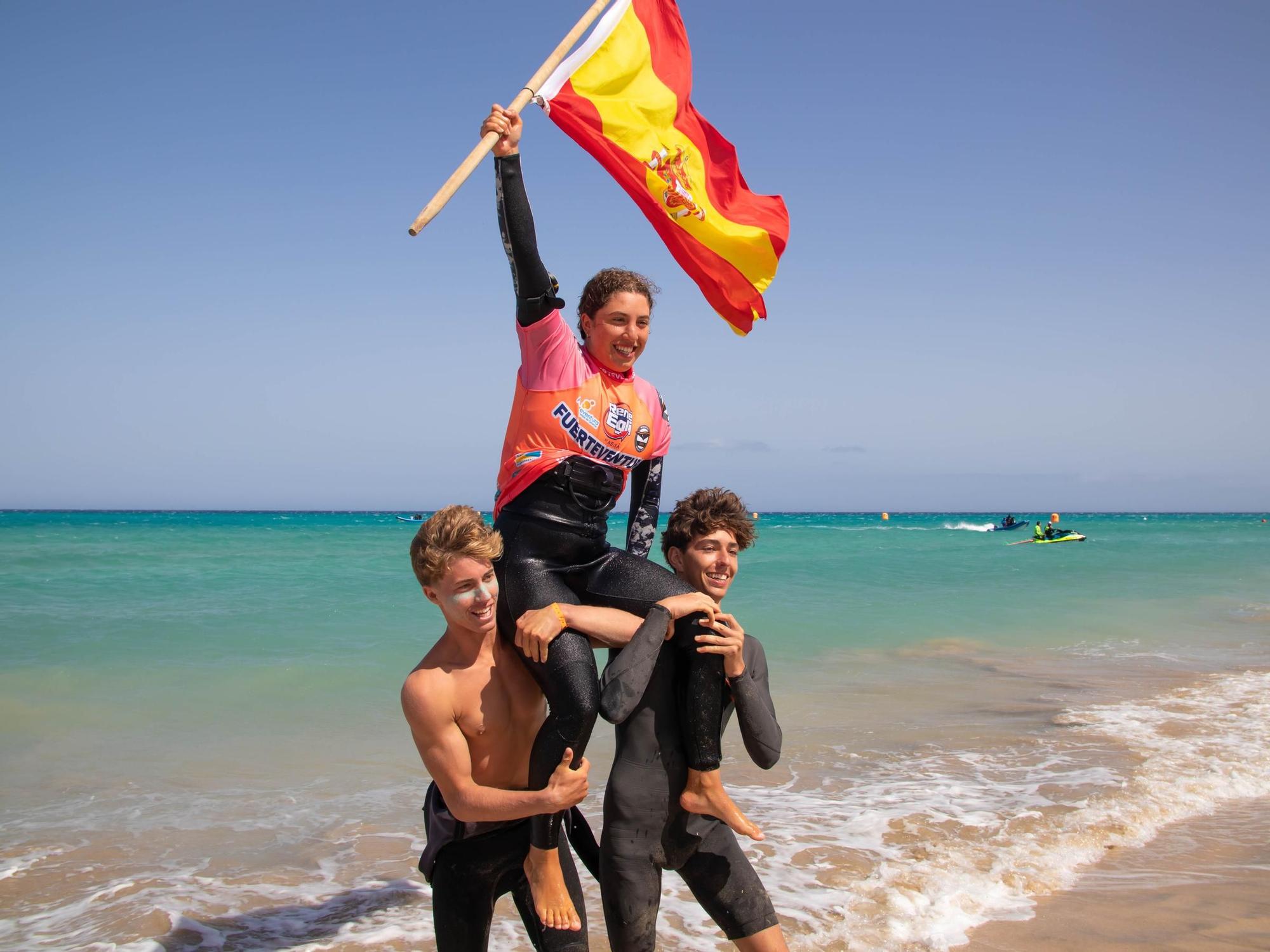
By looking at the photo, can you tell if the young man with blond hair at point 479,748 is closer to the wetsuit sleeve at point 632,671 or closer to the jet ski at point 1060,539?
the wetsuit sleeve at point 632,671

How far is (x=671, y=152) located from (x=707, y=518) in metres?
2.10

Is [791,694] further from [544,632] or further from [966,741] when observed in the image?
[544,632]

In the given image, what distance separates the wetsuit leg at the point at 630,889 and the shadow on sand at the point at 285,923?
82.1 inches

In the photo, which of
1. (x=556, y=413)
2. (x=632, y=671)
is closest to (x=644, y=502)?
(x=556, y=413)

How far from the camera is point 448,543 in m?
3.17

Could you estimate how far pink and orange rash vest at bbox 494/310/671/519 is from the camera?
3.44 meters

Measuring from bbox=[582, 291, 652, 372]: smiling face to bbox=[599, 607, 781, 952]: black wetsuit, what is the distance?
102cm

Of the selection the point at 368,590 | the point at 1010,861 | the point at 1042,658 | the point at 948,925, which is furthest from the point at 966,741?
the point at 368,590

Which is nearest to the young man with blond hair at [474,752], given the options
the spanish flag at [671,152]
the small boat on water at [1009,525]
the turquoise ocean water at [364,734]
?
the turquoise ocean water at [364,734]

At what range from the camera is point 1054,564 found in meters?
29.8

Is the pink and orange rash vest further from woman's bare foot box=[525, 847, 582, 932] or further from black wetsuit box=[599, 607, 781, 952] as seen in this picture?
woman's bare foot box=[525, 847, 582, 932]

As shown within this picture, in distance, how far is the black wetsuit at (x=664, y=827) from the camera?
331 centimetres

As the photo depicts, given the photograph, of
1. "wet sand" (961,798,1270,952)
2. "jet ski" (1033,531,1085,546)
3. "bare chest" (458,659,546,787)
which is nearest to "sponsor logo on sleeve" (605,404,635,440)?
"bare chest" (458,659,546,787)

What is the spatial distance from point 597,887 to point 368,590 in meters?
15.1
